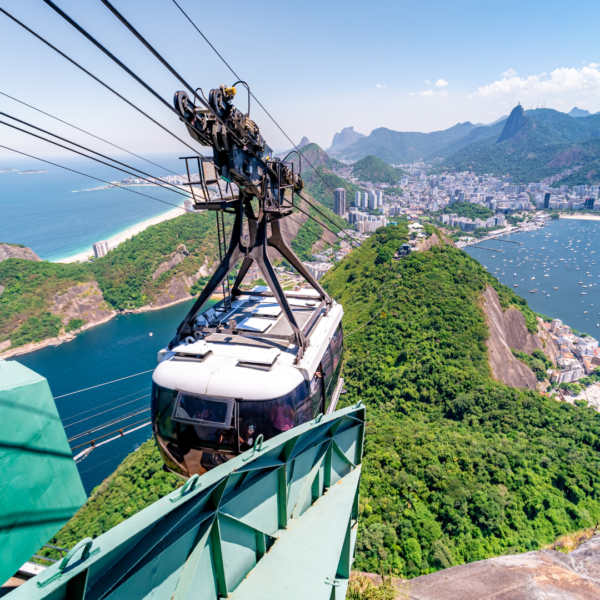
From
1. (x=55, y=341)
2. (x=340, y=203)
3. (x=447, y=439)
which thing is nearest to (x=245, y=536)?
(x=447, y=439)

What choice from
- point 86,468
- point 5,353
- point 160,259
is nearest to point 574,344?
point 86,468

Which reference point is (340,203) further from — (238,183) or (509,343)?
(238,183)

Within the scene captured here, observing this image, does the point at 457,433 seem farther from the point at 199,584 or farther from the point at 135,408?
the point at 135,408

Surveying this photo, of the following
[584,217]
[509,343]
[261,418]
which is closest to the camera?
[261,418]

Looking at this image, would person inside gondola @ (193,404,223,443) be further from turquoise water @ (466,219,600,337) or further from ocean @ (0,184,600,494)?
turquoise water @ (466,219,600,337)

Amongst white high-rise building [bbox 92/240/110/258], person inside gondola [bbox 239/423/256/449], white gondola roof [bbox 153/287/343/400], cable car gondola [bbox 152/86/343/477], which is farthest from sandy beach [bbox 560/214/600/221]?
person inside gondola [bbox 239/423/256/449]

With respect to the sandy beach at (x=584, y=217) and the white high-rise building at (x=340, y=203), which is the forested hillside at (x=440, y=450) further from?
the sandy beach at (x=584, y=217)
